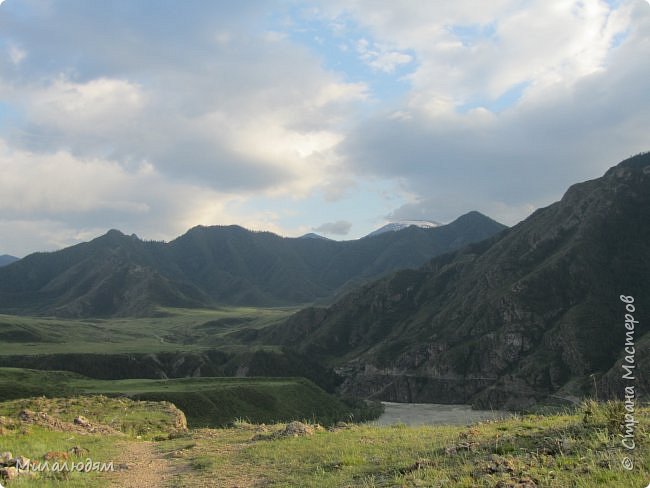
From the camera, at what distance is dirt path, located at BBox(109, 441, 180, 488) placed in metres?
19.2

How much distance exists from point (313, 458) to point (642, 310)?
158965 millimetres

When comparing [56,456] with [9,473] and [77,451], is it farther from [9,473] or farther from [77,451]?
[9,473]

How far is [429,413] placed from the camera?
12912 centimetres

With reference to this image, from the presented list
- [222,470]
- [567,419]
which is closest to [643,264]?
[567,419]

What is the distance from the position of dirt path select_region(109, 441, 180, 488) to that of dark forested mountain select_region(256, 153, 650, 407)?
412ft

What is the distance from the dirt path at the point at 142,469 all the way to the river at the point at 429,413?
86.6 metres

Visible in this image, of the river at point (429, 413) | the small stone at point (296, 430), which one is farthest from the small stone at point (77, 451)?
the river at point (429, 413)

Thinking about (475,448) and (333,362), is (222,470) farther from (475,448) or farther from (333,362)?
(333,362)

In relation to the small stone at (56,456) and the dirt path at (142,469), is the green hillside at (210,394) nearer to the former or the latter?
the dirt path at (142,469)

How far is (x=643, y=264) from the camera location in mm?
164625

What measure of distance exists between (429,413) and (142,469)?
117 metres

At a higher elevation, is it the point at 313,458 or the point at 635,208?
the point at 635,208

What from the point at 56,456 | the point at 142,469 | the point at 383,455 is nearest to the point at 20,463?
the point at 56,456

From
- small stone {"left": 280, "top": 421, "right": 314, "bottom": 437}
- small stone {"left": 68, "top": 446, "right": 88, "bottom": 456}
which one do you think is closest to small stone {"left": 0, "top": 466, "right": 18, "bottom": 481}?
small stone {"left": 68, "top": 446, "right": 88, "bottom": 456}
